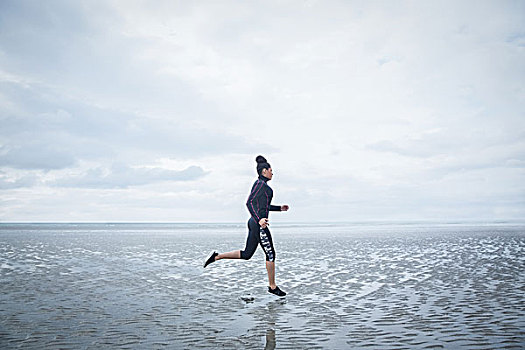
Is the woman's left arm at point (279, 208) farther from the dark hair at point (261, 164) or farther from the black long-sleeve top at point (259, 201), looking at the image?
the dark hair at point (261, 164)

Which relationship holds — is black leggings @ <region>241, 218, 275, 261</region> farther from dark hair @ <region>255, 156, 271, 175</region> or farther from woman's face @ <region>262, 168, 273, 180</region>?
dark hair @ <region>255, 156, 271, 175</region>

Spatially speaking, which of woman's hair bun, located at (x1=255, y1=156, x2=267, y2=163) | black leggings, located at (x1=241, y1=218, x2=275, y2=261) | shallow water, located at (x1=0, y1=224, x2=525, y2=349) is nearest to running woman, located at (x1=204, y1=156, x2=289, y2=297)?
black leggings, located at (x1=241, y1=218, x2=275, y2=261)

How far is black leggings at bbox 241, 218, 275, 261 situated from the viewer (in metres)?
8.76

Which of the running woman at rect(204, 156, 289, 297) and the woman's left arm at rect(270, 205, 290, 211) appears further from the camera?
the woman's left arm at rect(270, 205, 290, 211)

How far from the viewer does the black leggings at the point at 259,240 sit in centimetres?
876

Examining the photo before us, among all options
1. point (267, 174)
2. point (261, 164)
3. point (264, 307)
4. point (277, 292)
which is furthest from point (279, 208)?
point (264, 307)

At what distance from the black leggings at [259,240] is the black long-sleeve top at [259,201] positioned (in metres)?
0.20

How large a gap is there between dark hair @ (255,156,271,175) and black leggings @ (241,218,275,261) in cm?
112

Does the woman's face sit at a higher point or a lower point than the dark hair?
lower

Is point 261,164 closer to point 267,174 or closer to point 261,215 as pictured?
point 267,174

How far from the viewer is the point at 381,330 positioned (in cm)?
585

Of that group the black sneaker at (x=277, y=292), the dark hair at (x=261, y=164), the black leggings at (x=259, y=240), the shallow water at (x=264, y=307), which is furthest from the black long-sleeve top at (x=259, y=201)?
the shallow water at (x=264, y=307)

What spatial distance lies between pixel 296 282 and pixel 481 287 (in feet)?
13.6

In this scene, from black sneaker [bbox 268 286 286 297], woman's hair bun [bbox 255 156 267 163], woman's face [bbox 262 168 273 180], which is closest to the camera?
black sneaker [bbox 268 286 286 297]
